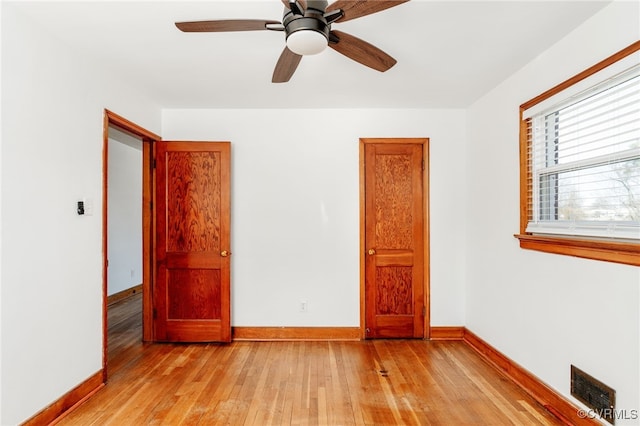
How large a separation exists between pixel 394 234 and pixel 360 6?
249cm

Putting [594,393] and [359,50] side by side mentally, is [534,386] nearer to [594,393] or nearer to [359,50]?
[594,393]

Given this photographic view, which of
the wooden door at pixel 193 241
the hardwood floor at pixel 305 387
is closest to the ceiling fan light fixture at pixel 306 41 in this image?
the wooden door at pixel 193 241

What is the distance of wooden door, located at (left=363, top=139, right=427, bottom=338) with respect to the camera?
3629 millimetres

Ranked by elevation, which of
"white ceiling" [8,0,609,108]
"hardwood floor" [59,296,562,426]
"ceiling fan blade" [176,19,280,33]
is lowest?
"hardwood floor" [59,296,562,426]

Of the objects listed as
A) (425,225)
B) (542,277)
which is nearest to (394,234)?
(425,225)

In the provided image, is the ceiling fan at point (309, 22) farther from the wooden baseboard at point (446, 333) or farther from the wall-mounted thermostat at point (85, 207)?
the wooden baseboard at point (446, 333)

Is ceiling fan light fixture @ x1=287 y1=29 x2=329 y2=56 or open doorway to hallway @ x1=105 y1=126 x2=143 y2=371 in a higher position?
ceiling fan light fixture @ x1=287 y1=29 x2=329 y2=56

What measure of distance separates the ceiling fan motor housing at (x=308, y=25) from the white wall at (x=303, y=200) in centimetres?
200

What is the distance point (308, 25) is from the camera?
1582 millimetres

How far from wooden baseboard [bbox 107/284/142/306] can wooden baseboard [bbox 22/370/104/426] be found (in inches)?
112

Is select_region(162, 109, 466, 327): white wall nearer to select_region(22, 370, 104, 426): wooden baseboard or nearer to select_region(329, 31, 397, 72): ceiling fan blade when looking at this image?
select_region(22, 370, 104, 426): wooden baseboard

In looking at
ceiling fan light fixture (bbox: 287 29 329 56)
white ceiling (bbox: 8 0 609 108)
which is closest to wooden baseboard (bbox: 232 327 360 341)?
white ceiling (bbox: 8 0 609 108)

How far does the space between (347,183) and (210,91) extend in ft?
5.32

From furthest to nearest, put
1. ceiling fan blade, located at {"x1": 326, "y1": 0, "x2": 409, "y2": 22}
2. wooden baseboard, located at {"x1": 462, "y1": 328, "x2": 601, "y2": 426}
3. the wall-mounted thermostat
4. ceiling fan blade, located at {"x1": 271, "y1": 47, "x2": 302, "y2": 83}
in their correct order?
the wall-mounted thermostat < wooden baseboard, located at {"x1": 462, "y1": 328, "x2": 601, "y2": 426} < ceiling fan blade, located at {"x1": 271, "y1": 47, "x2": 302, "y2": 83} < ceiling fan blade, located at {"x1": 326, "y1": 0, "x2": 409, "y2": 22}
